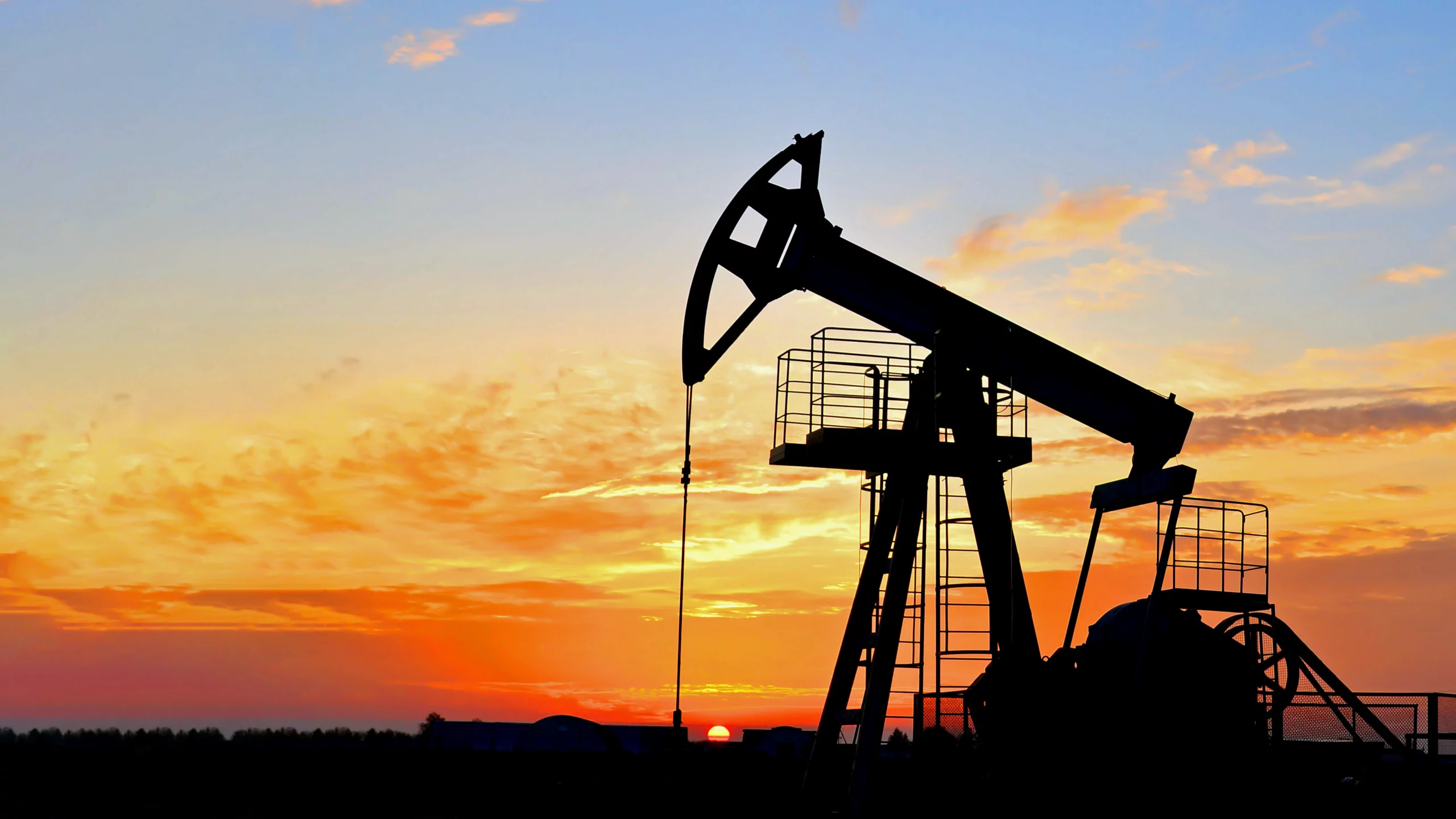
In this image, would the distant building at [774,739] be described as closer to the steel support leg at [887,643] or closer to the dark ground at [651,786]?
the dark ground at [651,786]

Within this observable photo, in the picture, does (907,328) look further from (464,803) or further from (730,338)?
(464,803)

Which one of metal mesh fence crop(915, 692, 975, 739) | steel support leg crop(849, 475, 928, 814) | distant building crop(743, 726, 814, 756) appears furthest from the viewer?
→ distant building crop(743, 726, 814, 756)

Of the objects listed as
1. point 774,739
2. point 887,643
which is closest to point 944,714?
point 887,643

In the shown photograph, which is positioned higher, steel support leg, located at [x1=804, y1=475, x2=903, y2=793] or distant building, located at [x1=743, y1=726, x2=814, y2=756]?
steel support leg, located at [x1=804, y1=475, x2=903, y2=793]

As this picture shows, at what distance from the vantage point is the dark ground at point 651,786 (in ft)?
51.5

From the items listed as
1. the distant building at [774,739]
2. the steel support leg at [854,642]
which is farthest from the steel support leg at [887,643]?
the distant building at [774,739]

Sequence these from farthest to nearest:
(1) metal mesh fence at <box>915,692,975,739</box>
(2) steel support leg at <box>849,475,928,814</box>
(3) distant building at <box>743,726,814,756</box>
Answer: (3) distant building at <box>743,726,814,756</box> → (1) metal mesh fence at <box>915,692,975,739</box> → (2) steel support leg at <box>849,475,928,814</box>

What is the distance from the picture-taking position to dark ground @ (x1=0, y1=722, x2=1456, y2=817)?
15703 mm

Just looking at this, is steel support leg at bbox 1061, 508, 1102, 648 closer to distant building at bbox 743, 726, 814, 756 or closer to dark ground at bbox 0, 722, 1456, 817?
dark ground at bbox 0, 722, 1456, 817

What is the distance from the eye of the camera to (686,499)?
15.5 metres

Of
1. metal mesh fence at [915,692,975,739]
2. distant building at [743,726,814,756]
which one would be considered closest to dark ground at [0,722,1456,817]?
metal mesh fence at [915,692,975,739]

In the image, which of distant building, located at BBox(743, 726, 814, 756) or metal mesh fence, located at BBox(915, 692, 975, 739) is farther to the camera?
distant building, located at BBox(743, 726, 814, 756)

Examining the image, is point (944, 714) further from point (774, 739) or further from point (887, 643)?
point (774, 739)

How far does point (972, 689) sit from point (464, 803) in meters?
7.22
